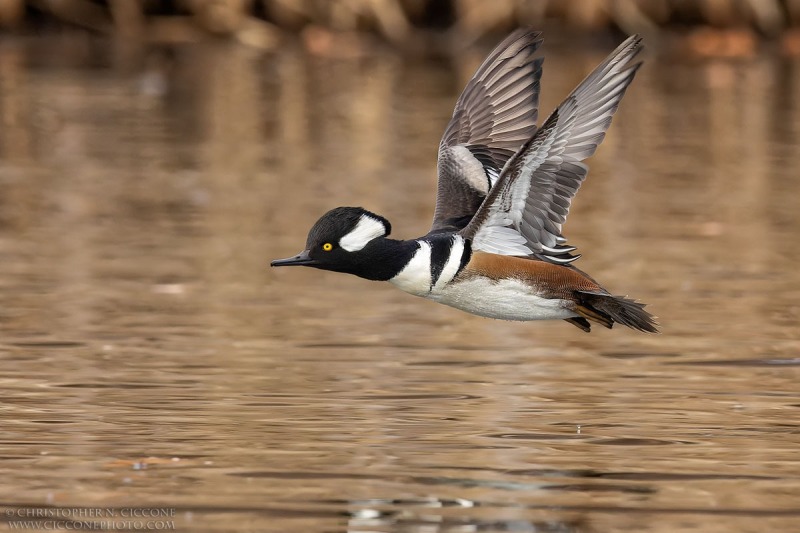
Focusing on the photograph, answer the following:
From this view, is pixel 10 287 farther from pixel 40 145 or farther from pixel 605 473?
pixel 40 145

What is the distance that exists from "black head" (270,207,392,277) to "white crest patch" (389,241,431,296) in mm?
147

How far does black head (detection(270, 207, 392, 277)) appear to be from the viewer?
6879 mm

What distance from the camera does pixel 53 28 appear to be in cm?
2869

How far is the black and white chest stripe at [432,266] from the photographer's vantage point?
273 inches

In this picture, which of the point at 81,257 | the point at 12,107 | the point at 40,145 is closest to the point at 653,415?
the point at 81,257

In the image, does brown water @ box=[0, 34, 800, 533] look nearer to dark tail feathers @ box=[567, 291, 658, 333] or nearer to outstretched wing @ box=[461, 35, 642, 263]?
dark tail feathers @ box=[567, 291, 658, 333]

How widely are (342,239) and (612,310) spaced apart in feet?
3.78

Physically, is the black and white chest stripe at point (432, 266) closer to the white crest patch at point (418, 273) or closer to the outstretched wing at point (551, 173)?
the white crest patch at point (418, 273)

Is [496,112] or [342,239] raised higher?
[496,112]

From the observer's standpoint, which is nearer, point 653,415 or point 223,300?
point 653,415

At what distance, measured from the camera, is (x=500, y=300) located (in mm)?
7090

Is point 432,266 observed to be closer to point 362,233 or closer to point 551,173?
point 362,233

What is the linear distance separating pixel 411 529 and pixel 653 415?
A: 1.93 meters

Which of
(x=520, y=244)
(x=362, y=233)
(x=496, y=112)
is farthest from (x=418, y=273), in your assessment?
(x=496, y=112)
